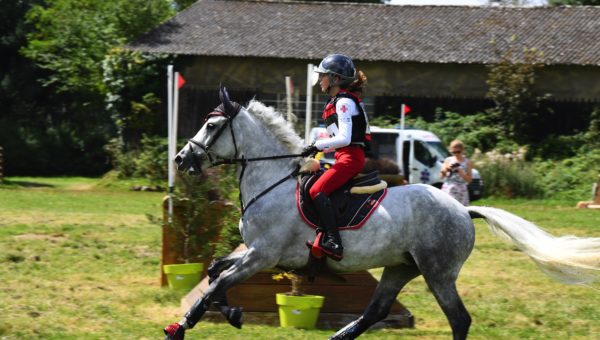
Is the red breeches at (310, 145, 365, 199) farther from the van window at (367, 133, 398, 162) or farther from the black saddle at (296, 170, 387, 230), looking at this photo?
the van window at (367, 133, 398, 162)

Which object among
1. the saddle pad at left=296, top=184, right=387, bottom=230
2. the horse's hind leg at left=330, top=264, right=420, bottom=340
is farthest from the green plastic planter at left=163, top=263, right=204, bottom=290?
the saddle pad at left=296, top=184, right=387, bottom=230

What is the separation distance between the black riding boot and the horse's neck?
21.9 inches

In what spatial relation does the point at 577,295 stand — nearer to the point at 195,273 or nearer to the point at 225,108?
the point at 195,273

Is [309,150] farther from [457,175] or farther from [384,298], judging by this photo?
[457,175]

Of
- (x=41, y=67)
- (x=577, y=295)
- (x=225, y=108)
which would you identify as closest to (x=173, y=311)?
(x=225, y=108)

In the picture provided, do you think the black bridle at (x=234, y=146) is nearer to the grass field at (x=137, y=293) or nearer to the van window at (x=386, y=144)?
the grass field at (x=137, y=293)

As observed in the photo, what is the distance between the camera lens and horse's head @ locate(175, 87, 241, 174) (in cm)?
837

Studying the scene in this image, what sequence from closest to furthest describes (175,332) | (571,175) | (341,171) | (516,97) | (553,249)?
(175,332) < (341,171) < (553,249) < (571,175) < (516,97)

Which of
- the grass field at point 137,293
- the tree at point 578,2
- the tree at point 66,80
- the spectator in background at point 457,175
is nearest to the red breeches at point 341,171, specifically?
the grass field at point 137,293

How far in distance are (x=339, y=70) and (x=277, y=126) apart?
2.51ft

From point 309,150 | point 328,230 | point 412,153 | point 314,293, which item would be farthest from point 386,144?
point 328,230

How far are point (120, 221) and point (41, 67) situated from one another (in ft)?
77.9

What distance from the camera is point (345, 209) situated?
26.5 ft

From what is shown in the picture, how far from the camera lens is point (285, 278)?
9.81 metres
